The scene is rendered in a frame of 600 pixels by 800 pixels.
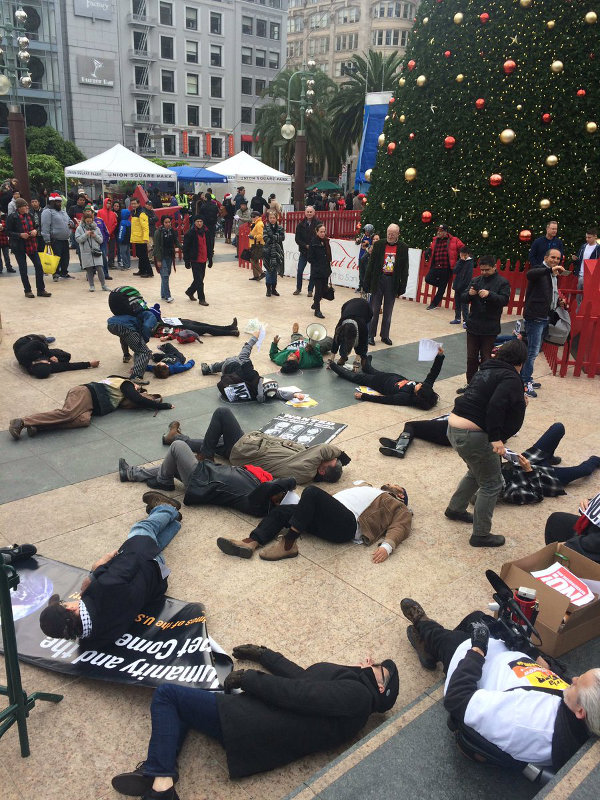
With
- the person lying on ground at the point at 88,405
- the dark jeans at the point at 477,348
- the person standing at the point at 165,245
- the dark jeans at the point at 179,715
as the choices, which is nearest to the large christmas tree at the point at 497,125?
the person standing at the point at 165,245

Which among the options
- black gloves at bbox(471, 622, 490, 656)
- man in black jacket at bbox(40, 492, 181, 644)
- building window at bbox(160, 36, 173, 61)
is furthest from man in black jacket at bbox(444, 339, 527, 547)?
building window at bbox(160, 36, 173, 61)

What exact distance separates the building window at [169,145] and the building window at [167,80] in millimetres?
4033

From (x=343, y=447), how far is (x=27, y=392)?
177 inches

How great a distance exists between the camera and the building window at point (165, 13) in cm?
5569

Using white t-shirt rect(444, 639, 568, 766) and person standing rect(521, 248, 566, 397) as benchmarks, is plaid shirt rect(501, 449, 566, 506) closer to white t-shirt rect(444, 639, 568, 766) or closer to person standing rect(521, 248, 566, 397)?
person standing rect(521, 248, 566, 397)

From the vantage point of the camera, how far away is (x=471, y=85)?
13648 millimetres

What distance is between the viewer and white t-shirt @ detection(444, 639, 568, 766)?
Answer: 9.85 ft

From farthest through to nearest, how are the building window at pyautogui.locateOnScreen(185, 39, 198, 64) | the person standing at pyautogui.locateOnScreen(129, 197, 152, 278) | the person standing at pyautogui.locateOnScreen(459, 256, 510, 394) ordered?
the building window at pyautogui.locateOnScreen(185, 39, 198, 64) < the person standing at pyautogui.locateOnScreen(129, 197, 152, 278) < the person standing at pyautogui.locateOnScreen(459, 256, 510, 394)

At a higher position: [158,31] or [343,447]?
[158,31]

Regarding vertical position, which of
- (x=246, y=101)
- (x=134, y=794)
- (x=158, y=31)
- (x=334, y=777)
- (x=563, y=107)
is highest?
(x=158, y=31)

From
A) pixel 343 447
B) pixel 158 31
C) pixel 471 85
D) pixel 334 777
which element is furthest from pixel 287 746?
pixel 158 31

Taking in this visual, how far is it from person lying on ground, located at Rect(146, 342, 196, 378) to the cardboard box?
20.5 feet

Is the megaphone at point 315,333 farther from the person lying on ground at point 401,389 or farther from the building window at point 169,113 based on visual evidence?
the building window at point 169,113

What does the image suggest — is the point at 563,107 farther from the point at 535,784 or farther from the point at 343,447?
the point at 535,784
